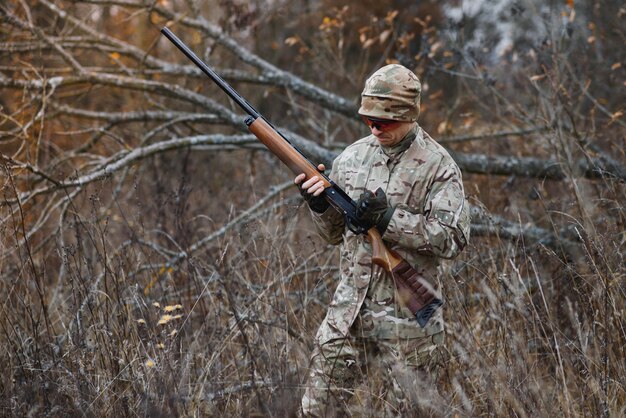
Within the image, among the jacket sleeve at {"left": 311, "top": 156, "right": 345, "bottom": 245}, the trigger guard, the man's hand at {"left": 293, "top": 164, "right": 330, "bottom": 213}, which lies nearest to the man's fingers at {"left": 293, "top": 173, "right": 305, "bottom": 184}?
the man's hand at {"left": 293, "top": 164, "right": 330, "bottom": 213}

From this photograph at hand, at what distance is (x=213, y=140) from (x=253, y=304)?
6.71 feet

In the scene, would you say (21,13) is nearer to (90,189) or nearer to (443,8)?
(90,189)

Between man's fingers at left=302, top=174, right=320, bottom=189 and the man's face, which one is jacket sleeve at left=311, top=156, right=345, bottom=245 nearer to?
man's fingers at left=302, top=174, right=320, bottom=189

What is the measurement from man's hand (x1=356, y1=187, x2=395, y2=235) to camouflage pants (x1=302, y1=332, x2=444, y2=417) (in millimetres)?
488

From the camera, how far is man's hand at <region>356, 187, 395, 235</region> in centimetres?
285

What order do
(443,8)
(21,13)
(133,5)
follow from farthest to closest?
(443,8), (21,13), (133,5)

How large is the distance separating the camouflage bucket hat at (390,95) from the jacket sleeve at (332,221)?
40cm

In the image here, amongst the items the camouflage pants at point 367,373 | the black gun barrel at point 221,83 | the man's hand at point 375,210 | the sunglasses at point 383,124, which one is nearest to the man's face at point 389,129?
the sunglasses at point 383,124

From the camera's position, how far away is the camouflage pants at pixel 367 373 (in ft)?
9.27

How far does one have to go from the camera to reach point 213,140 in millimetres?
5391

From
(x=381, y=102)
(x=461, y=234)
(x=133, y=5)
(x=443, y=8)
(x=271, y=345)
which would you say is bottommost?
(x=443, y=8)

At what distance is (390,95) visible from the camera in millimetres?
2854

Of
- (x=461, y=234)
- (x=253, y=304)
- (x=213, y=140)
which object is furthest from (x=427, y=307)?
(x=213, y=140)

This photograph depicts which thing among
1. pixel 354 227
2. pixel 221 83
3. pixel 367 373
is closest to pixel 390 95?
pixel 354 227
